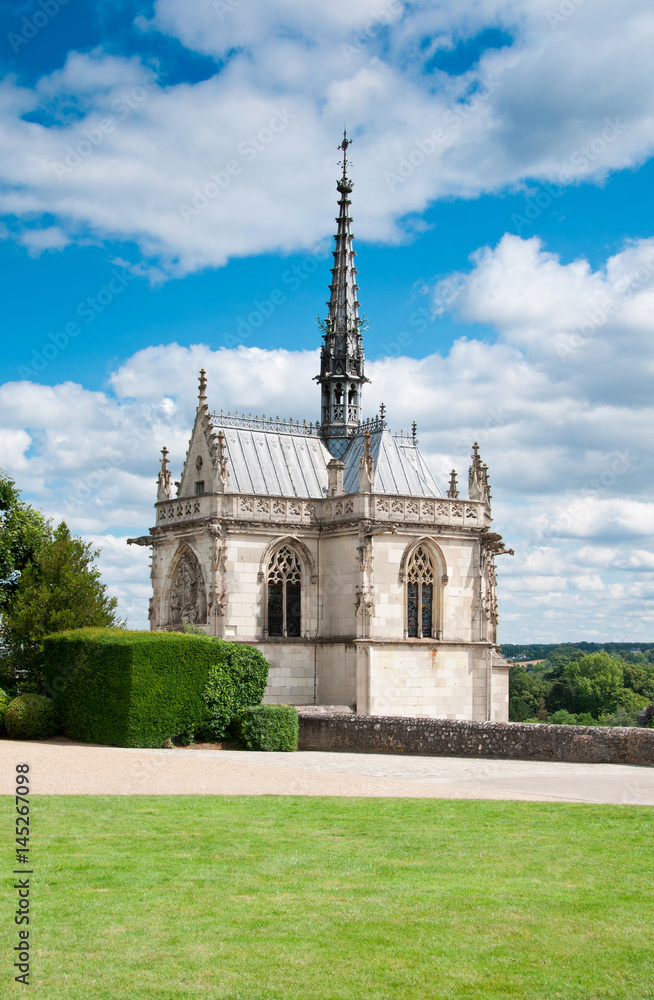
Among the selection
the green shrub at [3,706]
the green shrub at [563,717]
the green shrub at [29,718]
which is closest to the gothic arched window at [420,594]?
the green shrub at [29,718]

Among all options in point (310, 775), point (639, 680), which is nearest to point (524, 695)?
point (639, 680)

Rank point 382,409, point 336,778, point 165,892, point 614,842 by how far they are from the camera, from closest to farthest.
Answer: point 165,892, point 614,842, point 336,778, point 382,409

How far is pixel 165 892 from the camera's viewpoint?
36.2ft

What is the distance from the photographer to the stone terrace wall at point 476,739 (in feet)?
85.6

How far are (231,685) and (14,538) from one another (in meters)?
12.7

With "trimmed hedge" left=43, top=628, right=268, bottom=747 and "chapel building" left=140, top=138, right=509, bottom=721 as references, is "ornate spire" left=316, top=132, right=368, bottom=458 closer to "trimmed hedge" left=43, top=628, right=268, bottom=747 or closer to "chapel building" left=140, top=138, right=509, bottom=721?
"chapel building" left=140, top=138, right=509, bottom=721

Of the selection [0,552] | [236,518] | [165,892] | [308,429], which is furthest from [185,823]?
[308,429]

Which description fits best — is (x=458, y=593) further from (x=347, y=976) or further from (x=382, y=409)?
(x=347, y=976)

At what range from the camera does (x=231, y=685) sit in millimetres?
30609

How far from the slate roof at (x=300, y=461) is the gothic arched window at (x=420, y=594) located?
263 centimetres

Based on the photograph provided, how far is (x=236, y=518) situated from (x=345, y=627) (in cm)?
537

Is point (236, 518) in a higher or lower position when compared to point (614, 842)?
higher

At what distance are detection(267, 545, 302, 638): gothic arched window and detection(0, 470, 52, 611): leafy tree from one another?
27.4 ft

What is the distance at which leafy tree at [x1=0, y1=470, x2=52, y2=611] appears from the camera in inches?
1523
